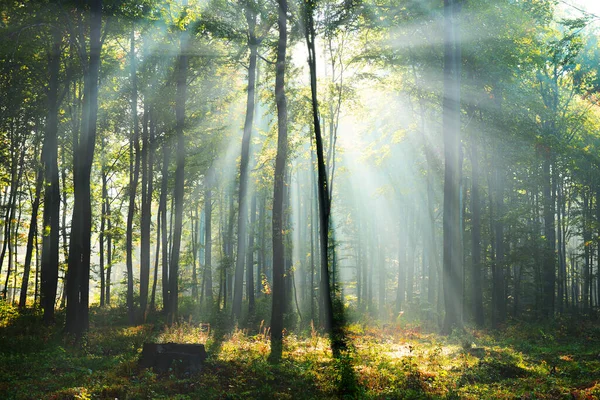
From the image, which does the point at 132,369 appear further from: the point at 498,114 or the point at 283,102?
the point at 498,114

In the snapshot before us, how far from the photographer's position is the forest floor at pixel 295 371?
809cm

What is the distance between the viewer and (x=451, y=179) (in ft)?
50.4

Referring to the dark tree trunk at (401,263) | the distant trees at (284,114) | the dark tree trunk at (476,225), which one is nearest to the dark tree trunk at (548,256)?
the distant trees at (284,114)

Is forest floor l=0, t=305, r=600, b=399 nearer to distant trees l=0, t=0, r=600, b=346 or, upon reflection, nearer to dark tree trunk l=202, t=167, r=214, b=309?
distant trees l=0, t=0, r=600, b=346

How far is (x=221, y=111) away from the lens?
22.7 meters

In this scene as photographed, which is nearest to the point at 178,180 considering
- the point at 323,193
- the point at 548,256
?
the point at 323,193

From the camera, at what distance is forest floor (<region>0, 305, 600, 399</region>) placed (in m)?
8.09

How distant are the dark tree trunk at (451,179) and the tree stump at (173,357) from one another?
29.1 ft

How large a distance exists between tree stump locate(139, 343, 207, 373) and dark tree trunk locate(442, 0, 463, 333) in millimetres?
8865

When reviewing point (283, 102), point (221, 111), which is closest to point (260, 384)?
point (283, 102)

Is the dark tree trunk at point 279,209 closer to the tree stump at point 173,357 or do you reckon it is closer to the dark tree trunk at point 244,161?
the dark tree trunk at point 244,161

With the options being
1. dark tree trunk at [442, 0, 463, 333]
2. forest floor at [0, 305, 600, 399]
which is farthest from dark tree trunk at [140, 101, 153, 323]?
dark tree trunk at [442, 0, 463, 333]

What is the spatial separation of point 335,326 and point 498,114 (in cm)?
1240

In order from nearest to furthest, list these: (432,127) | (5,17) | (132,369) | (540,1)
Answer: (132,369)
(5,17)
(540,1)
(432,127)
